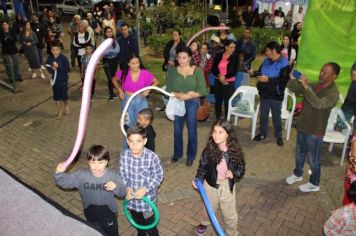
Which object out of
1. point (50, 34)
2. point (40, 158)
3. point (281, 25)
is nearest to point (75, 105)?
point (40, 158)

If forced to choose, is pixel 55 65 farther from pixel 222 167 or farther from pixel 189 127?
pixel 222 167

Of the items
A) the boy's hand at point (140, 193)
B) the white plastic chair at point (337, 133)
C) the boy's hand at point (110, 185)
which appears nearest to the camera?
the boy's hand at point (110, 185)

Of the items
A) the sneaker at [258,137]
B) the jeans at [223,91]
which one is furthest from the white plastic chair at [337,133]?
the jeans at [223,91]

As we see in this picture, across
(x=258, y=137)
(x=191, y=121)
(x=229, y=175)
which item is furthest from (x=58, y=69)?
(x=229, y=175)

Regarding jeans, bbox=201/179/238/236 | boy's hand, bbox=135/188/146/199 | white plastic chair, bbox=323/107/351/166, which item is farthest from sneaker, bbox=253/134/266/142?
boy's hand, bbox=135/188/146/199

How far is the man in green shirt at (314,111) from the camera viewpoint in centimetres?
485

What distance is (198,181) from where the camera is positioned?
12.6 ft

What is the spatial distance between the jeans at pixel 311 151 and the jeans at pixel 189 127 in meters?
1.77

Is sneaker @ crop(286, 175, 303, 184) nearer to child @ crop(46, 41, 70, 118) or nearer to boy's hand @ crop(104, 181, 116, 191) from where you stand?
boy's hand @ crop(104, 181, 116, 191)

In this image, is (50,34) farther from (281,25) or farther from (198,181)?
(281,25)

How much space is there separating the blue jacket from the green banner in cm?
187

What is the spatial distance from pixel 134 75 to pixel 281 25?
14.8 metres

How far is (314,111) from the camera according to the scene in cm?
503

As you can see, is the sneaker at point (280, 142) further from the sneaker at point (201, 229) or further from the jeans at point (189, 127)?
the sneaker at point (201, 229)
